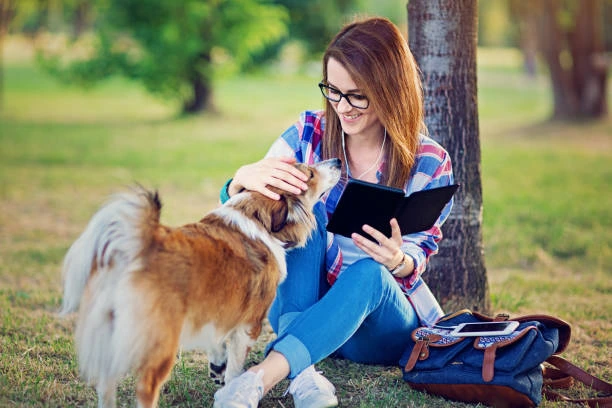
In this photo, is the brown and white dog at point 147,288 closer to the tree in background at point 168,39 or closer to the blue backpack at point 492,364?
the blue backpack at point 492,364

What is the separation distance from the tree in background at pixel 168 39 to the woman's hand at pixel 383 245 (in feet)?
42.7

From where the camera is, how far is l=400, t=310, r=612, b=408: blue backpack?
118 inches

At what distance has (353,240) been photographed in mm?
3166

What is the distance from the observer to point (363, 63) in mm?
3289

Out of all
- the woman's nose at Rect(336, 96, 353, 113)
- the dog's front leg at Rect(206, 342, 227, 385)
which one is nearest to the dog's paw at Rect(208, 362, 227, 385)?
the dog's front leg at Rect(206, 342, 227, 385)

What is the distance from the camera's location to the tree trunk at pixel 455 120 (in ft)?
13.5

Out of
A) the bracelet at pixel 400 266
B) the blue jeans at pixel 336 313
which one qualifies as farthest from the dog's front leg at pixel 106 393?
the bracelet at pixel 400 266

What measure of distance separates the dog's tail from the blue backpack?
1.45 m

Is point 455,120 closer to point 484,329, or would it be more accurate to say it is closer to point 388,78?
point 388,78

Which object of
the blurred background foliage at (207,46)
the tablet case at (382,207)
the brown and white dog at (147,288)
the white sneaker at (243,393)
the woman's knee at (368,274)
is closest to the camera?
the brown and white dog at (147,288)

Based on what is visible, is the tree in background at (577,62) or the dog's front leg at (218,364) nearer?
the dog's front leg at (218,364)

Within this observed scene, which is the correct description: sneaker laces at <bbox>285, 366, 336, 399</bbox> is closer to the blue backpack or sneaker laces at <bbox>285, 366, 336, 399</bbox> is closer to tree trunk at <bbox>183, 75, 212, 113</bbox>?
the blue backpack

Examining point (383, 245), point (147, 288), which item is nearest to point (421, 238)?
point (383, 245)

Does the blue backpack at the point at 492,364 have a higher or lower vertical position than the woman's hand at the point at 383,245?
lower
